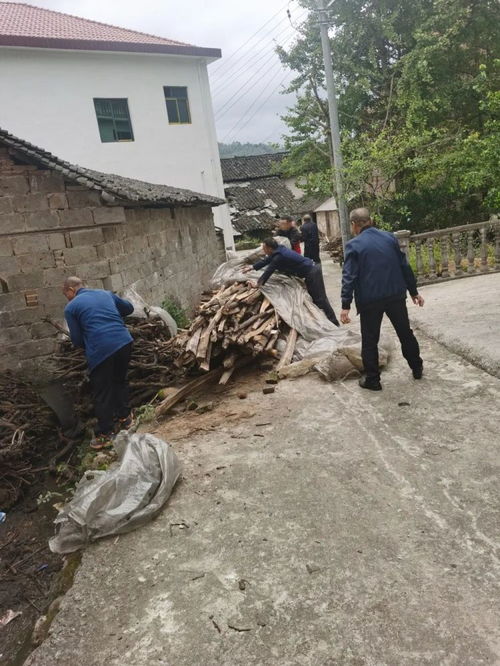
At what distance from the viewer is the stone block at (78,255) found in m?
6.12

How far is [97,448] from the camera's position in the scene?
4781 mm

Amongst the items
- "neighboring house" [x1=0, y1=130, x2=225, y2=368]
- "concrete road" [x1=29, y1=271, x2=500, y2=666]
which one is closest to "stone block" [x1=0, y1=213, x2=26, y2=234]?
"neighboring house" [x1=0, y1=130, x2=225, y2=368]

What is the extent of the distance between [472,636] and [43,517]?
3800 millimetres

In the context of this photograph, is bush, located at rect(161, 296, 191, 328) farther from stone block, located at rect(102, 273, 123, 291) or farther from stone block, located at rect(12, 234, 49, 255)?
stone block, located at rect(12, 234, 49, 255)

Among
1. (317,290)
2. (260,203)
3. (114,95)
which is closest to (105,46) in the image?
(114,95)

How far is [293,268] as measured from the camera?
6.87 meters

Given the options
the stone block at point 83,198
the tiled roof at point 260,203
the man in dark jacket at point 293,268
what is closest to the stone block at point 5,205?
the stone block at point 83,198

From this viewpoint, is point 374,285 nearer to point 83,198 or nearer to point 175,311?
point 83,198

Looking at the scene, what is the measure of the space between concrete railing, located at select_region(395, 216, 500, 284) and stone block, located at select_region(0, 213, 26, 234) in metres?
7.27

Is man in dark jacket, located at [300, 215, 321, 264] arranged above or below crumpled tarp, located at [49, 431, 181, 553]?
above

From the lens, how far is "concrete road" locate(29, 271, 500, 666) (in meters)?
2.14

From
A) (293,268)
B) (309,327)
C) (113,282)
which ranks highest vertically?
(113,282)

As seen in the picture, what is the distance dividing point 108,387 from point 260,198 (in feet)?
107

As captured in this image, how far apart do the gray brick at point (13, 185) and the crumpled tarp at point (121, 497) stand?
13.6ft
